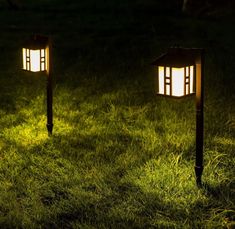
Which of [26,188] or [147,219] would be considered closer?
[147,219]

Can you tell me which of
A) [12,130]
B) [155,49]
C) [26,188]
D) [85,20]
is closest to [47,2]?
→ [85,20]

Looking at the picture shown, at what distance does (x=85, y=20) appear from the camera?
19250 mm

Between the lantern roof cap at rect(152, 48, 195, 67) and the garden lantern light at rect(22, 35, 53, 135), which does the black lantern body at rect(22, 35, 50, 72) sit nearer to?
the garden lantern light at rect(22, 35, 53, 135)

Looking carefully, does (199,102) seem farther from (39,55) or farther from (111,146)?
(39,55)

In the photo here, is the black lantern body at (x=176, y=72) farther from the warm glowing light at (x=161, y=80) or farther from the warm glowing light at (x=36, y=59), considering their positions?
the warm glowing light at (x=36, y=59)

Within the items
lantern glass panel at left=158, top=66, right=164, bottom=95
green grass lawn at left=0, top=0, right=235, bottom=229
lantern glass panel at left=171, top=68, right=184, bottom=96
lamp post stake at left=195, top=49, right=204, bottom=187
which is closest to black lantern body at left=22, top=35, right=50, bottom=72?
green grass lawn at left=0, top=0, right=235, bottom=229

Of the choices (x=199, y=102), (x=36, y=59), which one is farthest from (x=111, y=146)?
(x=199, y=102)

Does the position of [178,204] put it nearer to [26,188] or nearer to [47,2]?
[26,188]

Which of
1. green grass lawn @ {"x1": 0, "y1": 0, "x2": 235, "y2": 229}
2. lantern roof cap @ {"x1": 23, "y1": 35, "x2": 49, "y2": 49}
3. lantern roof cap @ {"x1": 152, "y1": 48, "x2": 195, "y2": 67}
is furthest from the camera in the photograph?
lantern roof cap @ {"x1": 23, "y1": 35, "x2": 49, "y2": 49}

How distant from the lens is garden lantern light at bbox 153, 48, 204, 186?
15.1ft

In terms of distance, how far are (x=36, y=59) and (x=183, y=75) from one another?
96.8 inches

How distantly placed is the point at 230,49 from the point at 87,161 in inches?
317

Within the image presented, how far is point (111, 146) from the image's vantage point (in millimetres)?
6031

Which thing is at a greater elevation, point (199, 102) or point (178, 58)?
point (178, 58)
